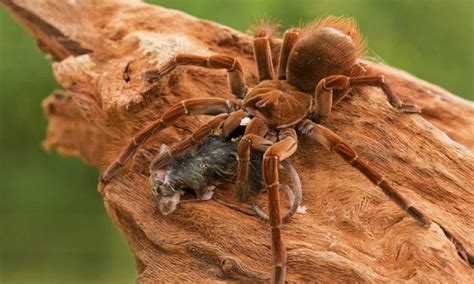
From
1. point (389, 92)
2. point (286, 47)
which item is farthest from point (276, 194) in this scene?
point (286, 47)

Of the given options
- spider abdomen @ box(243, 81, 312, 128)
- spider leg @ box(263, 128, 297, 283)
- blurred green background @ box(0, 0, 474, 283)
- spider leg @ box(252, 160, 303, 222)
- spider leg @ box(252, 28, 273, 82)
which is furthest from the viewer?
blurred green background @ box(0, 0, 474, 283)

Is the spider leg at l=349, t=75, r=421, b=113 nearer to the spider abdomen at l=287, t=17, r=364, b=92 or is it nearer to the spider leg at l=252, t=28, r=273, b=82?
the spider abdomen at l=287, t=17, r=364, b=92

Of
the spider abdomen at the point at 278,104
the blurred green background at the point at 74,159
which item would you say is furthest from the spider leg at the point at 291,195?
the blurred green background at the point at 74,159

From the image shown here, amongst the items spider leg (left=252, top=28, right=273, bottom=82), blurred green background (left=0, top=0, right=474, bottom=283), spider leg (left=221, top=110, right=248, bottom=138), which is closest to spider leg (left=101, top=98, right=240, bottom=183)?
spider leg (left=221, top=110, right=248, bottom=138)

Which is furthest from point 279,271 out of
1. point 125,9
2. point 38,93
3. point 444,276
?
point 38,93

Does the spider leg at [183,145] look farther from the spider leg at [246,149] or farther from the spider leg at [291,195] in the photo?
the spider leg at [291,195]
